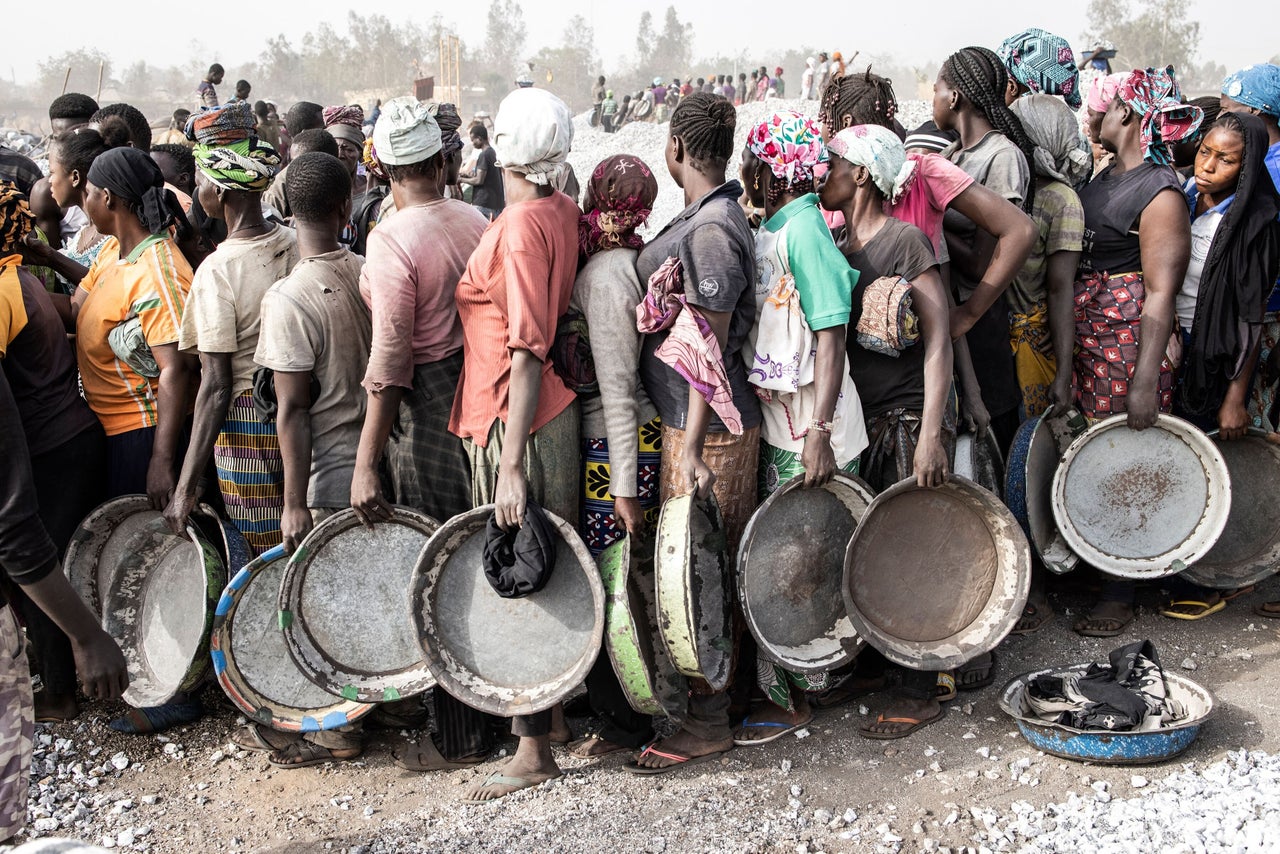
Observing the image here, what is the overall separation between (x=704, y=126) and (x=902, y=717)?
2.26 metres

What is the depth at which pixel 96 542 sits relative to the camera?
13.3 feet

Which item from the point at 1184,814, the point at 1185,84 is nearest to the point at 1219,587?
the point at 1184,814

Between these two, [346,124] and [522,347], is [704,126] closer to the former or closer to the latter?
[522,347]

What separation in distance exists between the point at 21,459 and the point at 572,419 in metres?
1.63

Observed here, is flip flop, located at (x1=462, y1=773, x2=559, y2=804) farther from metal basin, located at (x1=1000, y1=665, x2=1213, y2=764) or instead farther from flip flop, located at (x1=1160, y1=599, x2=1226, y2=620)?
flip flop, located at (x1=1160, y1=599, x2=1226, y2=620)

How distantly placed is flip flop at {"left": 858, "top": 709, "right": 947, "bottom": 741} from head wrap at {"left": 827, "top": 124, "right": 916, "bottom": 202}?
191 centimetres

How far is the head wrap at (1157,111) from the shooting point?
13.8 feet

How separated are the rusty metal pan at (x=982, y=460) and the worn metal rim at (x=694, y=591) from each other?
39.0 inches

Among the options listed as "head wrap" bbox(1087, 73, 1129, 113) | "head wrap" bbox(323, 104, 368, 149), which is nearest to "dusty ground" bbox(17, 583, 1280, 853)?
"head wrap" bbox(1087, 73, 1129, 113)

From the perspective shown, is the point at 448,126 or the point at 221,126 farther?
the point at 448,126

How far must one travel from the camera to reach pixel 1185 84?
5588cm

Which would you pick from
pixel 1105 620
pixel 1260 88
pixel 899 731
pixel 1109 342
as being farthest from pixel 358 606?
pixel 1260 88

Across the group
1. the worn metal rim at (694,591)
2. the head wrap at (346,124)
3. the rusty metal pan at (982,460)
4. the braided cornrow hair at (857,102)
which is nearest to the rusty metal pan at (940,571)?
the rusty metal pan at (982,460)

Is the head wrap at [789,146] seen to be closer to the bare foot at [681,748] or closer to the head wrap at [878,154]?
the head wrap at [878,154]
